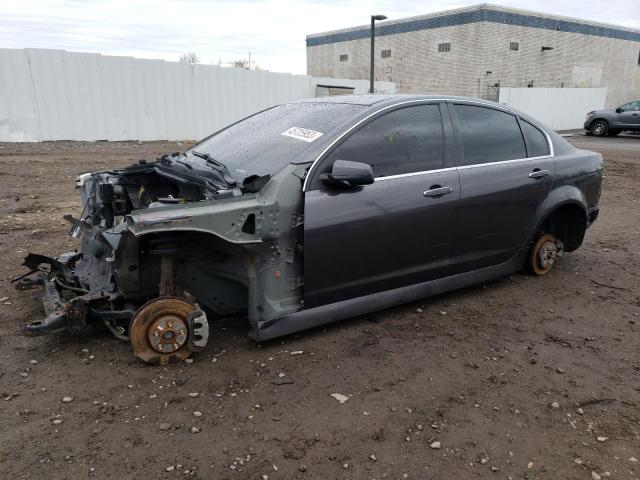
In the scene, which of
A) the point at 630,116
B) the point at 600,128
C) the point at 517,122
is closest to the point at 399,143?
the point at 517,122

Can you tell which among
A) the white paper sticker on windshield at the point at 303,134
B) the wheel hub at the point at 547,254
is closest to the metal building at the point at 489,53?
the wheel hub at the point at 547,254

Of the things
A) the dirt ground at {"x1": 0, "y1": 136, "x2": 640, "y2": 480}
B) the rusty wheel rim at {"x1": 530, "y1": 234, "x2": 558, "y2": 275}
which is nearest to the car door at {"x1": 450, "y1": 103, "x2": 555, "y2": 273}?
the rusty wheel rim at {"x1": 530, "y1": 234, "x2": 558, "y2": 275}

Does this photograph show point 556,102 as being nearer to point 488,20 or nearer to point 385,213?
point 488,20

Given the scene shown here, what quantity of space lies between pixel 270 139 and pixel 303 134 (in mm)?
292

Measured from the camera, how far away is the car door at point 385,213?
3.32 meters

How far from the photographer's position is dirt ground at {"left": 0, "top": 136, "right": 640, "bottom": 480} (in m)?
2.43

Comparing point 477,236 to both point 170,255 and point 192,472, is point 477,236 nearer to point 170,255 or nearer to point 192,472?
point 170,255

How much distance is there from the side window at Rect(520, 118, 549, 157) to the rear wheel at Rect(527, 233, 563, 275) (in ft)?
2.66

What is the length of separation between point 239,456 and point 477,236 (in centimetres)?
259

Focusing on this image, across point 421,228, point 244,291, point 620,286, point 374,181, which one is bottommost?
point 620,286

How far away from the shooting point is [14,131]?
46.9ft

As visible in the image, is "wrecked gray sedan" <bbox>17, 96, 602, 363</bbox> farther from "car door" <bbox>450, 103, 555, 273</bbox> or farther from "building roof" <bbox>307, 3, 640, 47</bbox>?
"building roof" <bbox>307, 3, 640, 47</bbox>

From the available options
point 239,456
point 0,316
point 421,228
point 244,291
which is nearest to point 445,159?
point 421,228

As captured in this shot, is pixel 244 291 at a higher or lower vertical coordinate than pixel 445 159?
lower
